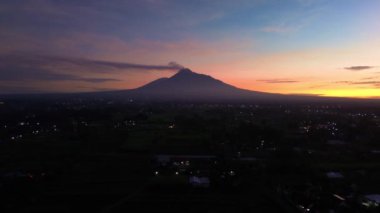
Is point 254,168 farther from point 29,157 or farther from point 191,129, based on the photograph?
point 191,129

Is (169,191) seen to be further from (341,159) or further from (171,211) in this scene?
(341,159)

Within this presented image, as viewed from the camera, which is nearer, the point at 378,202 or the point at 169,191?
the point at 378,202

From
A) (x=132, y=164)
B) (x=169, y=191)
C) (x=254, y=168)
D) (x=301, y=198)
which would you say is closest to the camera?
(x=301, y=198)

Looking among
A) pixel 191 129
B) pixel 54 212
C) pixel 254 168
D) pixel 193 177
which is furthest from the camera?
pixel 191 129

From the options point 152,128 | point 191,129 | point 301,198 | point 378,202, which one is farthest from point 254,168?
point 152,128

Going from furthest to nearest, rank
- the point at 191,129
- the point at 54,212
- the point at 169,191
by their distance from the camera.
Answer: the point at 191,129 → the point at 169,191 → the point at 54,212

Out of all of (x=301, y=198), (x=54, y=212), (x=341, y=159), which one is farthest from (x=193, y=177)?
(x=341, y=159)

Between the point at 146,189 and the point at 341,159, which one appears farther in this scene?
the point at 341,159

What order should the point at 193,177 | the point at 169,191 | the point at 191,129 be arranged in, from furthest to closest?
the point at 191,129 < the point at 193,177 < the point at 169,191

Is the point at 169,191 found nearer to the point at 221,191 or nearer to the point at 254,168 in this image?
the point at 221,191
